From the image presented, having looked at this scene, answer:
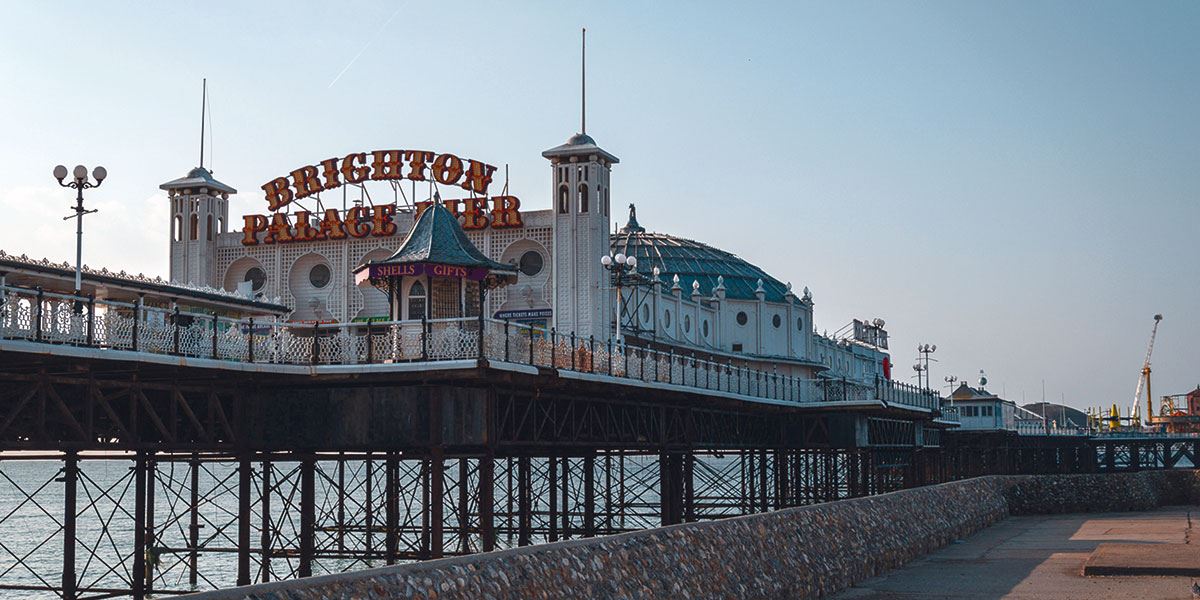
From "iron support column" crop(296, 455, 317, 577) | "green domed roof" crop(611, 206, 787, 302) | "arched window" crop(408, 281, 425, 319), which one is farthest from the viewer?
"green domed roof" crop(611, 206, 787, 302)

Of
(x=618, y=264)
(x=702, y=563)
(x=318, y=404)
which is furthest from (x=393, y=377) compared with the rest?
(x=618, y=264)

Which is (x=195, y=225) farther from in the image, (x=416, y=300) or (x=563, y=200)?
(x=416, y=300)

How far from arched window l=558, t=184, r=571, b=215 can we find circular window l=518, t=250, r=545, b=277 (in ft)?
7.56

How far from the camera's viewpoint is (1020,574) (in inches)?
1459

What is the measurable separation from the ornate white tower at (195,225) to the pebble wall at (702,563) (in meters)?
35.1

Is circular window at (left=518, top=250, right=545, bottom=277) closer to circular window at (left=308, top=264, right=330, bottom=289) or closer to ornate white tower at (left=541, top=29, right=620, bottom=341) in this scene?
ornate white tower at (left=541, top=29, right=620, bottom=341)

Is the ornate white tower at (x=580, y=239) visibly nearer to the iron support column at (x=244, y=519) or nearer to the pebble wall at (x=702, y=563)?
the pebble wall at (x=702, y=563)

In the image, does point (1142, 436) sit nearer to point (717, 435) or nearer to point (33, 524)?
A: point (717, 435)

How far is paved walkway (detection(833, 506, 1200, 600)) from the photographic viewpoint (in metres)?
32.1

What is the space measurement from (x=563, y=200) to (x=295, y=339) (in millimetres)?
27706

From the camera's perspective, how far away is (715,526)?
26.2m

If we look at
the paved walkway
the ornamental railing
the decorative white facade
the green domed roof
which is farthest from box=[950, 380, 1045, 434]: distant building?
the ornamental railing

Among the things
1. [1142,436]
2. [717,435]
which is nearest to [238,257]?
[717,435]

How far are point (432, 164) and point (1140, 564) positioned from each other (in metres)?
36.1
